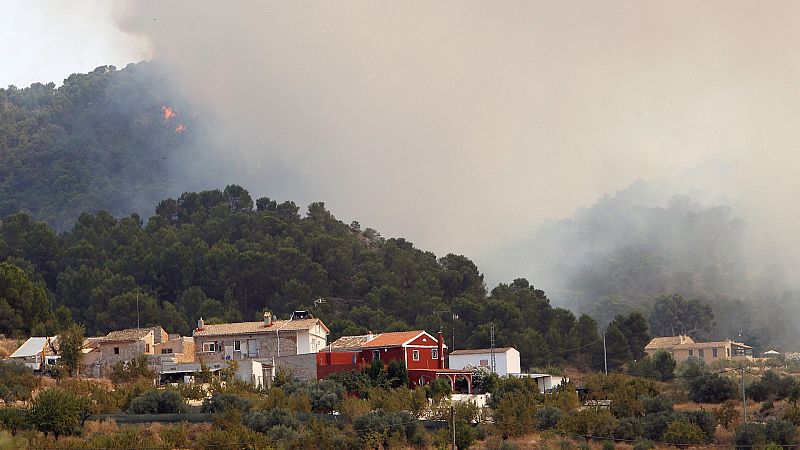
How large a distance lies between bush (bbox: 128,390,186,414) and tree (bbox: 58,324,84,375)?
12.7m

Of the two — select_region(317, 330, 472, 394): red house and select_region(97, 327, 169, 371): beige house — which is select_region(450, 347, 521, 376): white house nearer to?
select_region(317, 330, 472, 394): red house

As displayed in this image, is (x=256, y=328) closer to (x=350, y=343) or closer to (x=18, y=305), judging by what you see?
(x=350, y=343)

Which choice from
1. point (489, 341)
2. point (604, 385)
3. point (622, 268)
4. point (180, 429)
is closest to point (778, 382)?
point (604, 385)

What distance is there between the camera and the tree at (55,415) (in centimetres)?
4941

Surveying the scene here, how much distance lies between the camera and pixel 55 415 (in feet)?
163

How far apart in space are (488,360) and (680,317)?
209ft

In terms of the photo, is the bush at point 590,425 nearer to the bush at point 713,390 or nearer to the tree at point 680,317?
the bush at point 713,390

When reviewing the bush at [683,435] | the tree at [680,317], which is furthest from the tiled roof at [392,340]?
the tree at [680,317]

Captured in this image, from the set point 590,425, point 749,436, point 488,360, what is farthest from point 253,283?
point 749,436

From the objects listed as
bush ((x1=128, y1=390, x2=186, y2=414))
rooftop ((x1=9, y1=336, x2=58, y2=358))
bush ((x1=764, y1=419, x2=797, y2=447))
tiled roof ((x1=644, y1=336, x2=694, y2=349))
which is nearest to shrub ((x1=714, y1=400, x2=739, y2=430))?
bush ((x1=764, y1=419, x2=797, y2=447))

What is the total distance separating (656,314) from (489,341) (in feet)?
185

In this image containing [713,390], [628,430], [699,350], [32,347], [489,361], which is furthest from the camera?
[699,350]

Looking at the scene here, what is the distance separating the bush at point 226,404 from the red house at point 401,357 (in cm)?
1241

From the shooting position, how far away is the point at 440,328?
86750 mm
